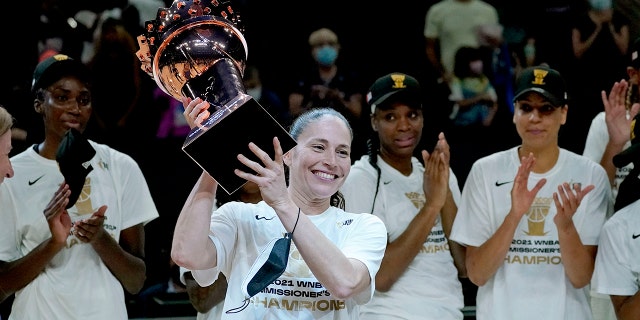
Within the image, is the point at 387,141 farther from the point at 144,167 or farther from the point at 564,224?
the point at 144,167

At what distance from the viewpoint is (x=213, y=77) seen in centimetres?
285

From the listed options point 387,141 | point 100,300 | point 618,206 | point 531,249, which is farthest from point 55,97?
point 618,206

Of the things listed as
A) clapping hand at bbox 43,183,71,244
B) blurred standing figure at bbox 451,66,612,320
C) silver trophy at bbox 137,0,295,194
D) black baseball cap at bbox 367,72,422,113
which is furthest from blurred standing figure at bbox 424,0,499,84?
silver trophy at bbox 137,0,295,194

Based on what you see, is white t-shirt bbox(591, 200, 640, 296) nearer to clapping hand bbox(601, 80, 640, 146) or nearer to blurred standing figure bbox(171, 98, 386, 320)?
clapping hand bbox(601, 80, 640, 146)

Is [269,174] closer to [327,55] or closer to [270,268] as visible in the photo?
[270,268]

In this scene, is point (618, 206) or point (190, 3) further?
point (618, 206)

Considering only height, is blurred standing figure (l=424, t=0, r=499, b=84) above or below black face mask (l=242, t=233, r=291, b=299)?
above

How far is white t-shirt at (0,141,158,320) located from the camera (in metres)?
4.30

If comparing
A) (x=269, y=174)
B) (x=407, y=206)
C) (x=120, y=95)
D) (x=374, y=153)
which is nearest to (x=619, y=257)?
(x=407, y=206)

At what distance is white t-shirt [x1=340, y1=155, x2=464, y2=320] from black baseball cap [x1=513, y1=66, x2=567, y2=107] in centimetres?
68

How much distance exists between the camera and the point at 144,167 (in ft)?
20.0

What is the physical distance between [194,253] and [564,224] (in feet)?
6.51

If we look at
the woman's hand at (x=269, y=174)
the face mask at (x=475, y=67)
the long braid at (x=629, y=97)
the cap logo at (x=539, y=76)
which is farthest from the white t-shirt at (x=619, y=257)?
the face mask at (x=475, y=67)

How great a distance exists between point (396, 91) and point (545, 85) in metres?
0.73
